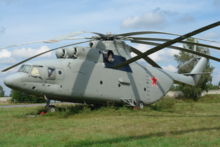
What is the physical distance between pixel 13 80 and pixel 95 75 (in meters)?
4.09

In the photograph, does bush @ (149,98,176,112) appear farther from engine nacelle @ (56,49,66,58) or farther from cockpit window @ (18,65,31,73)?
cockpit window @ (18,65,31,73)

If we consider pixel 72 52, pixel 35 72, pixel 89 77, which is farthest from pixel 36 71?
pixel 89 77

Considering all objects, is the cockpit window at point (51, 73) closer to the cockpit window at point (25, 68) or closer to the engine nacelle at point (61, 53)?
the cockpit window at point (25, 68)

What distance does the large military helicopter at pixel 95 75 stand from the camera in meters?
12.9

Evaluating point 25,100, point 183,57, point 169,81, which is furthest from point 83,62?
point 183,57

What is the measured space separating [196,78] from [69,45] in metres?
10.9

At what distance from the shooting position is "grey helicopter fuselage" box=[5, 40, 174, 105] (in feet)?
42.2

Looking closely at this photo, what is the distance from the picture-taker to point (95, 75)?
14453mm

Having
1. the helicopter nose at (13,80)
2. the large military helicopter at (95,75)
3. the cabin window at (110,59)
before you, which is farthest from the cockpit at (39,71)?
the cabin window at (110,59)

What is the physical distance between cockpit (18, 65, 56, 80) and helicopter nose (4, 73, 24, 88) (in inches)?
19.2

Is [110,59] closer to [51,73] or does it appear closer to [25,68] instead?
[51,73]

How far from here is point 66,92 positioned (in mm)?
13445

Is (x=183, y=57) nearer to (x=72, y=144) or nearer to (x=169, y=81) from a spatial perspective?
(x=169, y=81)

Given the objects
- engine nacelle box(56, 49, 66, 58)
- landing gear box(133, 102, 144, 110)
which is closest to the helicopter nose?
engine nacelle box(56, 49, 66, 58)
